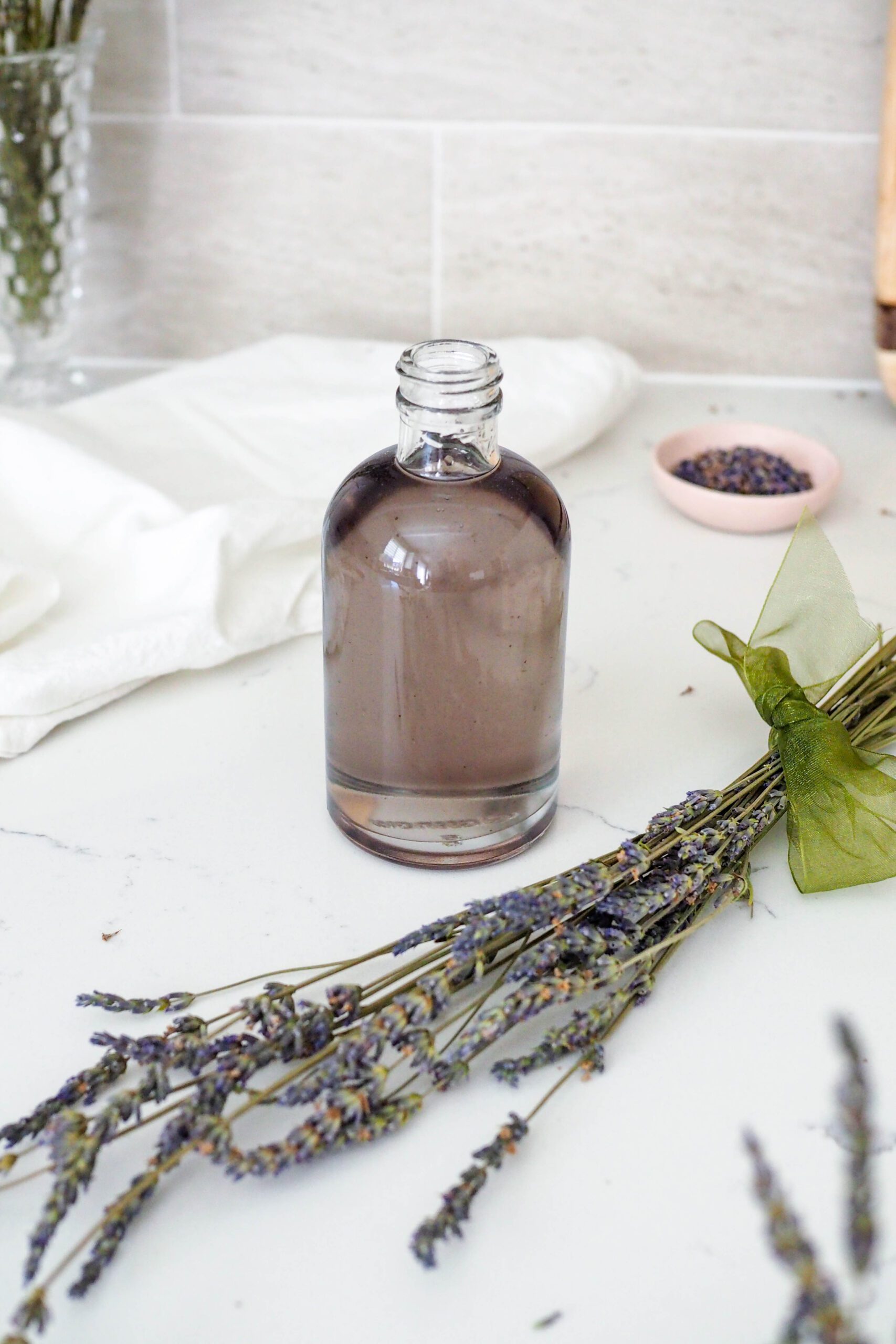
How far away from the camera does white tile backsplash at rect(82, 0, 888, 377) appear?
3.40 ft

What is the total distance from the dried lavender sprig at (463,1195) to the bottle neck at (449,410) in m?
0.27

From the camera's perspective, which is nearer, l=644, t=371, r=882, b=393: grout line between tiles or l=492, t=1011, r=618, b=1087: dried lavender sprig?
l=492, t=1011, r=618, b=1087: dried lavender sprig

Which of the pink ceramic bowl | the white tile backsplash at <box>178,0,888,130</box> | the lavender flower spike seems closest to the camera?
the lavender flower spike

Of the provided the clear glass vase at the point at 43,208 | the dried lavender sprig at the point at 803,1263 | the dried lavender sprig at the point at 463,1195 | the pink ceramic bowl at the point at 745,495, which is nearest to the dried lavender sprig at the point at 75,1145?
the dried lavender sprig at the point at 463,1195

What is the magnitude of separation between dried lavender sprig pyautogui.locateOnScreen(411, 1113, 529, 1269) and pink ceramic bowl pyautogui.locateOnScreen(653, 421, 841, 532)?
21.5 inches

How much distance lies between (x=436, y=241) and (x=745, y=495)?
0.38m

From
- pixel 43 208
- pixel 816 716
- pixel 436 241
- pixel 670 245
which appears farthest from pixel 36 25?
pixel 816 716

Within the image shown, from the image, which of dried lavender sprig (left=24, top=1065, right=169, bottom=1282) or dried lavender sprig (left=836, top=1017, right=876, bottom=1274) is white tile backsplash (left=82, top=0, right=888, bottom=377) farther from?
dried lavender sprig (left=836, top=1017, right=876, bottom=1274)

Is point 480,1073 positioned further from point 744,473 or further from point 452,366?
point 744,473

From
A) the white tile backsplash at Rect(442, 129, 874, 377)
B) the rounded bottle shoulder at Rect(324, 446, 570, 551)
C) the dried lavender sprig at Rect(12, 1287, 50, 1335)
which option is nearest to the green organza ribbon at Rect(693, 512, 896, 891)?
the rounded bottle shoulder at Rect(324, 446, 570, 551)

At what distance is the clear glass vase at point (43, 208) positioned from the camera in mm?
957

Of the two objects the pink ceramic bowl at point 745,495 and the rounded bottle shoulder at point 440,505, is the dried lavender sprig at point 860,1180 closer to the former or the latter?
the rounded bottle shoulder at point 440,505

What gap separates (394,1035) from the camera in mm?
474

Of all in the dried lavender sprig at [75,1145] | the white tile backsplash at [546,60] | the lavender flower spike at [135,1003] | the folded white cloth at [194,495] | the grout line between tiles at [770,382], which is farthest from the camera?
the grout line between tiles at [770,382]
